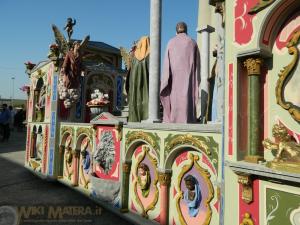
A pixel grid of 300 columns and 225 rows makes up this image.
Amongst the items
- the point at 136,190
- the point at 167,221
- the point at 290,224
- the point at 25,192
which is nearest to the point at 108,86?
the point at 25,192

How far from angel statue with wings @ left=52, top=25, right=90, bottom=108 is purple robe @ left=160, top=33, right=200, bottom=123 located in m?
4.33

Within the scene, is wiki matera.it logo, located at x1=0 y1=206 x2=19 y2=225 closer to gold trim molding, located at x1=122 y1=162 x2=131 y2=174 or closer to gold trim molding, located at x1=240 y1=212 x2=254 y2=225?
gold trim molding, located at x1=122 y1=162 x2=131 y2=174

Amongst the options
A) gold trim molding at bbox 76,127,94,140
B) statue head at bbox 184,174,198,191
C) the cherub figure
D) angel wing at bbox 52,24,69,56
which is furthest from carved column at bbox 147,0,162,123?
angel wing at bbox 52,24,69,56

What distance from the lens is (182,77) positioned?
5.14 meters

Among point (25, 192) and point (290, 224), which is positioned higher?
point (290, 224)

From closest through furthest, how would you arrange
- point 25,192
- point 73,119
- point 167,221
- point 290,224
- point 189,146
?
point 290,224 < point 189,146 < point 167,221 < point 25,192 < point 73,119

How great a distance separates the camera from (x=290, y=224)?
2.88 m

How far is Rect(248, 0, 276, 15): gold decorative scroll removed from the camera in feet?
10.3

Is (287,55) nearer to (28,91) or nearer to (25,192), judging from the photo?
(25,192)

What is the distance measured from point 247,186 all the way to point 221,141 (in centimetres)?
75

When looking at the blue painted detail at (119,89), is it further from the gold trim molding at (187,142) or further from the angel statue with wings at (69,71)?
the gold trim molding at (187,142)

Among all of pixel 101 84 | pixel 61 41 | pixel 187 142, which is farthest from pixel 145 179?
pixel 101 84

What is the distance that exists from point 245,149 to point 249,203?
61 cm

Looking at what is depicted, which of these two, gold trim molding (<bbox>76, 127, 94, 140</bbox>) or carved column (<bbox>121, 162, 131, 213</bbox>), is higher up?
gold trim molding (<bbox>76, 127, 94, 140</bbox>)
